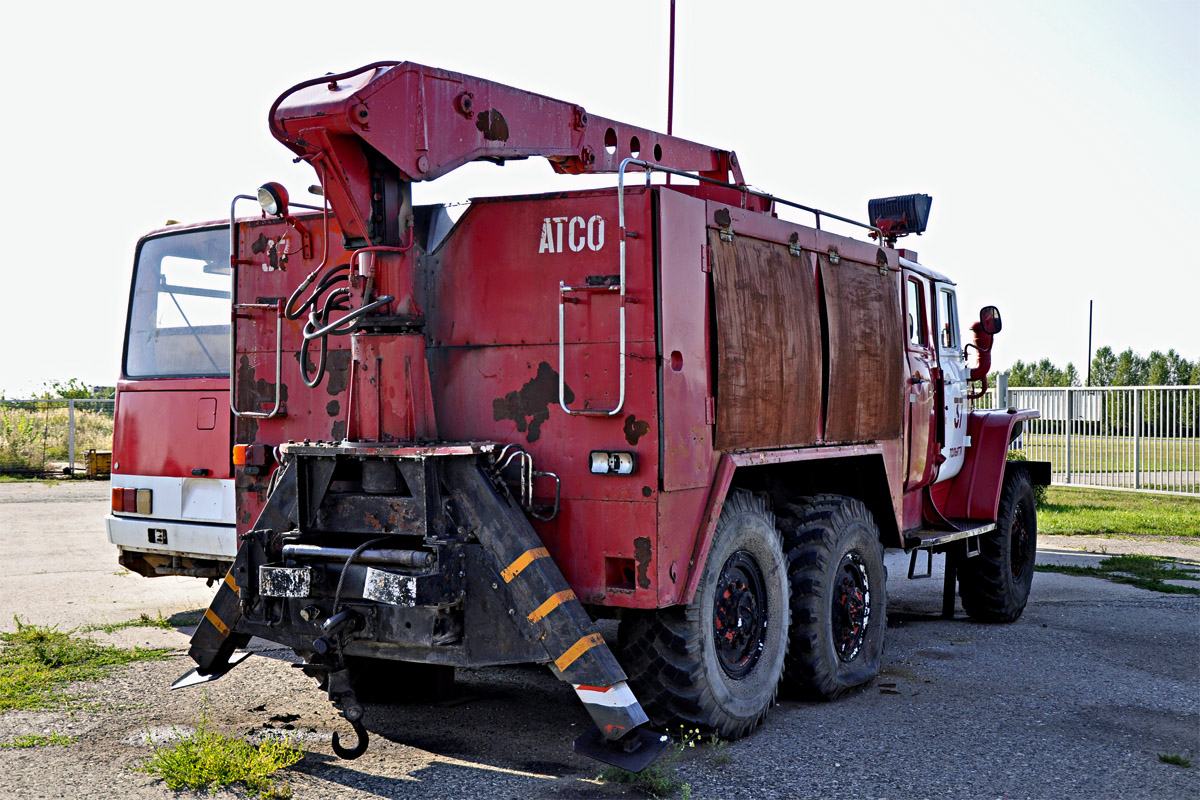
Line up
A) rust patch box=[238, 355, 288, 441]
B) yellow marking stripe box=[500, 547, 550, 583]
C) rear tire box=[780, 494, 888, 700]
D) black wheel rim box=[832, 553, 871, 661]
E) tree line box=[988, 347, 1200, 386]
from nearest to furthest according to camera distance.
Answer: yellow marking stripe box=[500, 547, 550, 583] < rear tire box=[780, 494, 888, 700] < rust patch box=[238, 355, 288, 441] < black wheel rim box=[832, 553, 871, 661] < tree line box=[988, 347, 1200, 386]

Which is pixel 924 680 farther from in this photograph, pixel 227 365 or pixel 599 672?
pixel 227 365

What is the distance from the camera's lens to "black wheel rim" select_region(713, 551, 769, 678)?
6.15 metres

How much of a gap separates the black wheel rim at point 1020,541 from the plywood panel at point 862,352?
2.75 m

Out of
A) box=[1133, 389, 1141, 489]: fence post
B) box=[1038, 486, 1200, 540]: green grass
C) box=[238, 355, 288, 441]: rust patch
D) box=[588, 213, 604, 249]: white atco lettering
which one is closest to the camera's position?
box=[588, 213, 604, 249]: white atco lettering

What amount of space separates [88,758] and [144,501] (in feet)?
12.9

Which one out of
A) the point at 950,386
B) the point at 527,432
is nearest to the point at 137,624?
the point at 527,432

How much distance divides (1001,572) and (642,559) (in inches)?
210

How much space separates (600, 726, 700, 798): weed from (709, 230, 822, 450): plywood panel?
1.62m

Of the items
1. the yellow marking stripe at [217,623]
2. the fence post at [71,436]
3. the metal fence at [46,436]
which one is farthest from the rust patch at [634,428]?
the metal fence at [46,436]

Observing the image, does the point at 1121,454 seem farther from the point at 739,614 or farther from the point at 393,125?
the point at 393,125

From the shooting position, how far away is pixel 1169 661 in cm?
821

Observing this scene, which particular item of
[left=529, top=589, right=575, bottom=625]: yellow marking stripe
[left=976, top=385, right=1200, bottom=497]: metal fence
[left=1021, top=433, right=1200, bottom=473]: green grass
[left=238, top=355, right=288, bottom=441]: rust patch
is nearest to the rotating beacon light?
[left=238, top=355, right=288, bottom=441]: rust patch

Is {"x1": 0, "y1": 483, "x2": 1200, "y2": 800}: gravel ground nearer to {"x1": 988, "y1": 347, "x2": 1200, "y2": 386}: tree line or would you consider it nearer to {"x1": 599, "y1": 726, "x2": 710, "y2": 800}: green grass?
{"x1": 599, "y1": 726, "x2": 710, "y2": 800}: green grass

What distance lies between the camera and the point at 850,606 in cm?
744
